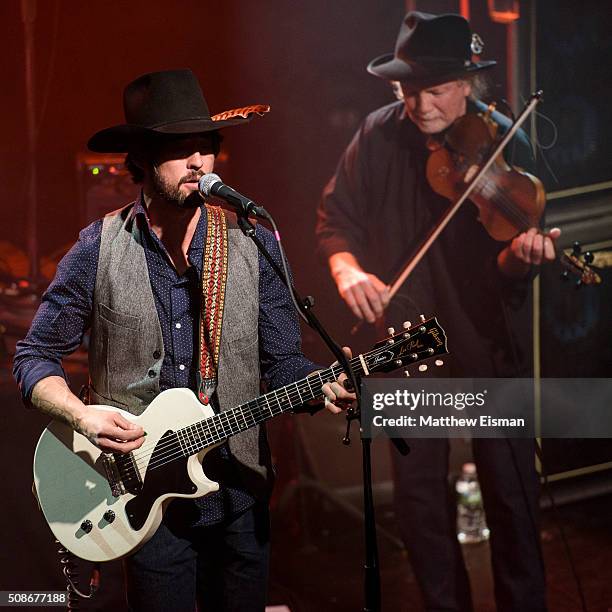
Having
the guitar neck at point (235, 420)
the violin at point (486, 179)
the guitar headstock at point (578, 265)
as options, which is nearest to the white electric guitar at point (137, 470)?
the guitar neck at point (235, 420)

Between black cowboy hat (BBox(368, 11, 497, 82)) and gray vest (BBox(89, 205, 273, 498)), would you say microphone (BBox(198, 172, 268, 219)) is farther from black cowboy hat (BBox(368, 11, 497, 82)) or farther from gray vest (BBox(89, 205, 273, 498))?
black cowboy hat (BBox(368, 11, 497, 82))

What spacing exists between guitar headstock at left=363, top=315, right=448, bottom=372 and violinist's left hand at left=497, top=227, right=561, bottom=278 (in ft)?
→ 4.21

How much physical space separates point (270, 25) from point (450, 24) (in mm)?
762

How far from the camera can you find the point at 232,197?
→ 6.75 ft

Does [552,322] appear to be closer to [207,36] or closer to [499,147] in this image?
[499,147]

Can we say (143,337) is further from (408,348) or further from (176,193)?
(408,348)

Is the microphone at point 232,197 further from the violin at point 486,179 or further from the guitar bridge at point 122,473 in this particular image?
the violin at point 486,179

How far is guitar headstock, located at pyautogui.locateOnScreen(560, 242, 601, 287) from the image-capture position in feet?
11.4

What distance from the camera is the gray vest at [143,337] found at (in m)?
2.54

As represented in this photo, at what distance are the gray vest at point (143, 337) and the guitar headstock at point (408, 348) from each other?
469mm

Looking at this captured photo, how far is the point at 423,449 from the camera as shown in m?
3.54

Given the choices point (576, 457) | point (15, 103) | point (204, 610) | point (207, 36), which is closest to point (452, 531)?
point (576, 457)

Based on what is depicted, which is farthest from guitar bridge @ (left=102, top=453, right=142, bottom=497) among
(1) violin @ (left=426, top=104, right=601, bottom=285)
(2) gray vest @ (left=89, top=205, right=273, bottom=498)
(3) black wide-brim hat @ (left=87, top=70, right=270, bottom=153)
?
(1) violin @ (left=426, top=104, right=601, bottom=285)

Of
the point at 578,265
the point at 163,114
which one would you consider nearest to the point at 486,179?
the point at 578,265
